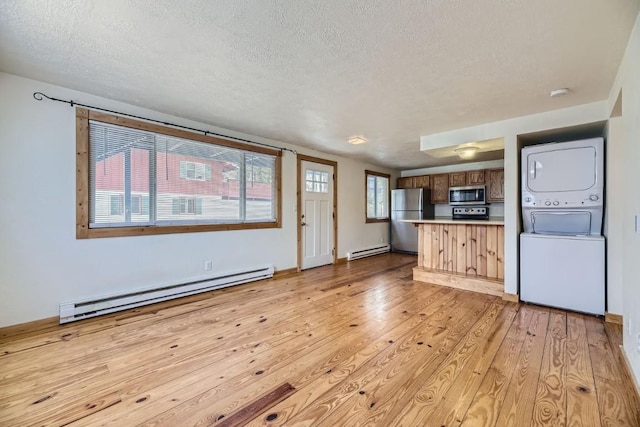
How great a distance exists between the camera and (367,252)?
6.50 meters

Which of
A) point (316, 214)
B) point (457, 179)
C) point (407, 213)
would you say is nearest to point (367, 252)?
point (407, 213)

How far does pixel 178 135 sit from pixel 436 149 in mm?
3629

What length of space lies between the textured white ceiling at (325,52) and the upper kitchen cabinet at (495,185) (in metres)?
3.01

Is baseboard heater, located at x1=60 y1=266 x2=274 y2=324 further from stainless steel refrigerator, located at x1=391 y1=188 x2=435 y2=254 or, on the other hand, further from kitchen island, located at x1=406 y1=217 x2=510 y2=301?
stainless steel refrigerator, located at x1=391 y1=188 x2=435 y2=254

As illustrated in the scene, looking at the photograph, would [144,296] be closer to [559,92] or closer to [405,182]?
[559,92]

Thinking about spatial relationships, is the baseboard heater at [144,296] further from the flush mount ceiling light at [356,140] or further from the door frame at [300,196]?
the flush mount ceiling light at [356,140]

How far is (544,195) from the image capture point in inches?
126

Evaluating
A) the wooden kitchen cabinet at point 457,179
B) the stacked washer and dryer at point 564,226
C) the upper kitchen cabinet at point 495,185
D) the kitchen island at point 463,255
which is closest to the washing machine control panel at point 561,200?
the stacked washer and dryer at point 564,226

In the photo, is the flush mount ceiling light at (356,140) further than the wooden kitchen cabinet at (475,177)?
A: No

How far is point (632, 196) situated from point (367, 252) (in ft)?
16.0

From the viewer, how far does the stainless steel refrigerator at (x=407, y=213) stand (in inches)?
264

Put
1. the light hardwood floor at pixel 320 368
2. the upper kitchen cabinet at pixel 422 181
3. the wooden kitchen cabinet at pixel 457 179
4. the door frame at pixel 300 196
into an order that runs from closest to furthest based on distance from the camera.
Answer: the light hardwood floor at pixel 320 368, the door frame at pixel 300 196, the wooden kitchen cabinet at pixel 457 179, the upper kitchen cabinet at pixel 422 181

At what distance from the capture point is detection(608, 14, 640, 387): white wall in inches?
64.7

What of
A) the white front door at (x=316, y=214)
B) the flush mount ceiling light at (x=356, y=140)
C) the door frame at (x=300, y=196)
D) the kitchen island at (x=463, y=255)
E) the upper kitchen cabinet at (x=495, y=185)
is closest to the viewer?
the kitchen island at (x=463, y=255)
